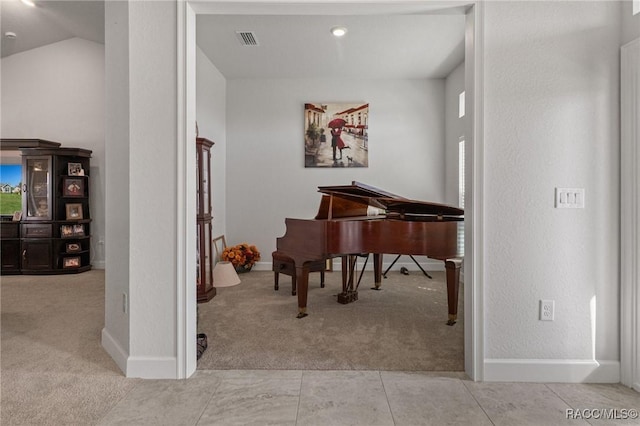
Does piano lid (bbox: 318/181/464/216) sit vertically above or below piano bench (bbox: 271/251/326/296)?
above

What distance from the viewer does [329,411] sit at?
1.76 metres

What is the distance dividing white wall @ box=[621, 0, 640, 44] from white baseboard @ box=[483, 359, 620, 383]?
182cm

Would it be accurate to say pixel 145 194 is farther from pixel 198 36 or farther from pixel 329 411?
pixel 198 36

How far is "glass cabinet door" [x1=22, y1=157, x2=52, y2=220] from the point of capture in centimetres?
494

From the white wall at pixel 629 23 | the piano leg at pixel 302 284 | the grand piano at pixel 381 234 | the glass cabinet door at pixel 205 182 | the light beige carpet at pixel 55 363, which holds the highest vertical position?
the white wall at pixel 629 23

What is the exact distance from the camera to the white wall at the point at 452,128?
4707mm

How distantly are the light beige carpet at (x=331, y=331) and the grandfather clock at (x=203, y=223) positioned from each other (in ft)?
0.53

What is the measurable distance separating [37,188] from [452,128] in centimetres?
582

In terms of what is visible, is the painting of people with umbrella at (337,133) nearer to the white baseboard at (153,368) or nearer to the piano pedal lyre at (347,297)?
the piano pedal lyre at (347,297)

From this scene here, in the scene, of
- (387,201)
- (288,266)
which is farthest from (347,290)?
(387,201)

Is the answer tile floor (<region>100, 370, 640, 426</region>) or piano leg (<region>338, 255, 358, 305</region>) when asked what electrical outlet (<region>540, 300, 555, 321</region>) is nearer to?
tile floor (<region>100, 370, 640, 426</region>)

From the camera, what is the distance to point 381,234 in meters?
2.87

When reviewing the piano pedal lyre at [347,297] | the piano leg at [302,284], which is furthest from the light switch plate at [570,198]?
the piano pedal lyre at [347,297]

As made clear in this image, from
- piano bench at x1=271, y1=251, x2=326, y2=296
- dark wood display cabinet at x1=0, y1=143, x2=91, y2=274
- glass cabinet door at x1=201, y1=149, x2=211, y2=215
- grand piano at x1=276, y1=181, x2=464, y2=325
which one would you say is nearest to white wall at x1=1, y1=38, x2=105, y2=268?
dark wood display cabinet at x1=0, y1=143, x2=91, y2=274
